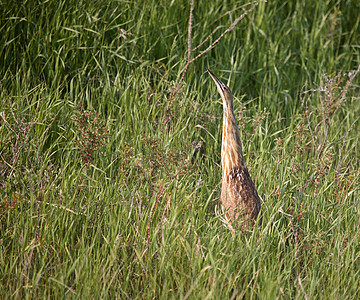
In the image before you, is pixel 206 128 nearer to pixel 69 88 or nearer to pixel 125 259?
pixel 69 88

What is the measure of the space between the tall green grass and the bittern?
119mm

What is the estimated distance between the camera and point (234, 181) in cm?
323

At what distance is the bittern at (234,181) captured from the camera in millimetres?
3170

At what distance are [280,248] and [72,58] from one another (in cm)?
237

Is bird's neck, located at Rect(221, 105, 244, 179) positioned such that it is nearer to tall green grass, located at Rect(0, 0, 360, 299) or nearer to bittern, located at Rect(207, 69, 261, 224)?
bittern, located at Rect(207, 69, 261, 224)

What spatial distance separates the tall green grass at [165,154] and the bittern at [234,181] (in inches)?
4.7

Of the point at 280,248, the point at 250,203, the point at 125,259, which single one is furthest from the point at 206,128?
the point at 125,259

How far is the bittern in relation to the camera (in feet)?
10.4

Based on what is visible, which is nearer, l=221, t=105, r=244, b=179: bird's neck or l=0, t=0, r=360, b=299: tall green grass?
l=0, t=0, r=360, b=299: tall green grass

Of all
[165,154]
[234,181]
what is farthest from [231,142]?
[165,154]

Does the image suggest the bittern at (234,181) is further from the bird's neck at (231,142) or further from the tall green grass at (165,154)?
the tall green grass at (165,154)

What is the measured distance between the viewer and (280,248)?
3.09 m

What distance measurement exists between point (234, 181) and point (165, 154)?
471 millimetres

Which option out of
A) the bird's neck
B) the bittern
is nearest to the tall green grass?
the bittern
